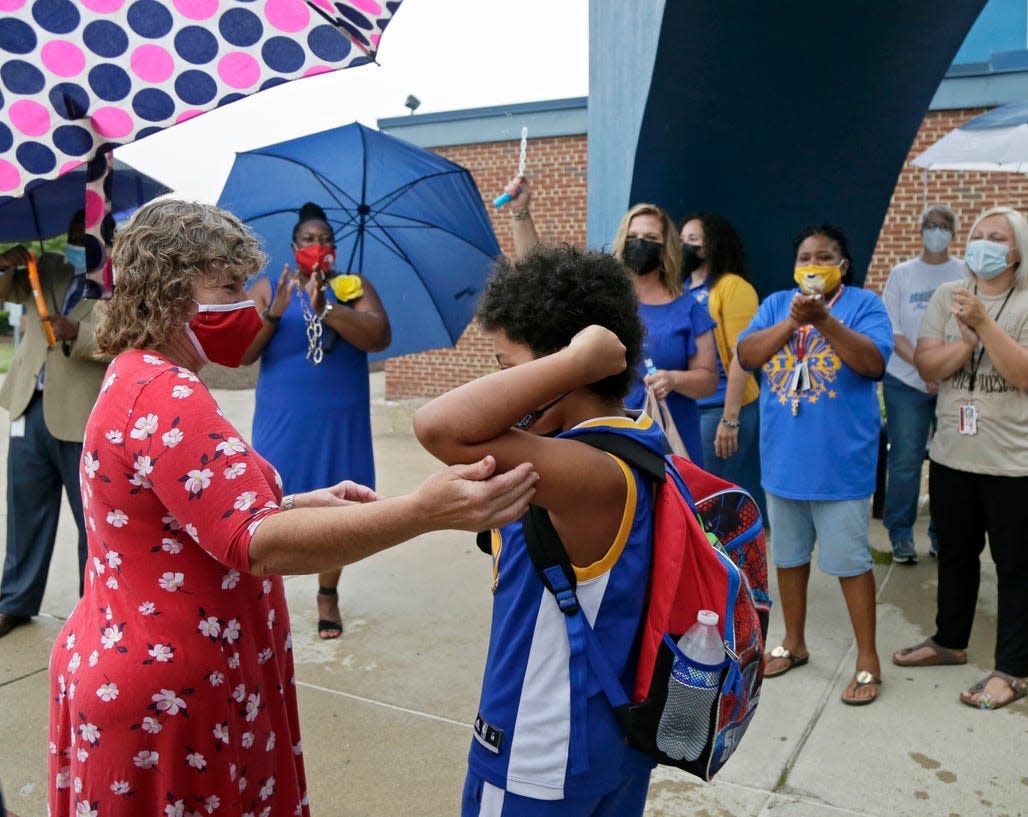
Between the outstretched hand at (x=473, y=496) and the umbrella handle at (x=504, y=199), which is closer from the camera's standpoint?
the outstretched hand at (x=473, y=496)

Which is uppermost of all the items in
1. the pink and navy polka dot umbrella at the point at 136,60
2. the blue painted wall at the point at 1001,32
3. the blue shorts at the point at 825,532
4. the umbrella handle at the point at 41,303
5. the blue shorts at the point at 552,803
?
the blue painted wall at the point at 1001,32

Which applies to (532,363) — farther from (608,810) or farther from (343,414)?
(343,414)

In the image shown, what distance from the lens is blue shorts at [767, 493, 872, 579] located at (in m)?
3.55

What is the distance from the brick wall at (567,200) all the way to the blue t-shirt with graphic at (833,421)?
224 inches

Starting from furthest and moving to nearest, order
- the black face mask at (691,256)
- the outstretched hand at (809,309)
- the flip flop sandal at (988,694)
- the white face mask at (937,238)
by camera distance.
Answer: the white face mask at (937,238), the black face mask at (691,256), the flip flop sandal at (988,694), the outstretched hand at (809,309)

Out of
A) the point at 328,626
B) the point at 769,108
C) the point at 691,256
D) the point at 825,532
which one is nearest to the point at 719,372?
the point at 691,256

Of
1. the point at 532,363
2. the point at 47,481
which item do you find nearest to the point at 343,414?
the point at 47,481

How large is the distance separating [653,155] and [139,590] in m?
4.06

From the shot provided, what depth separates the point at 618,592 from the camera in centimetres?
159

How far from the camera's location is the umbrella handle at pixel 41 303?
4.11 metres

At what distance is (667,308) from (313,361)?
5.37 ft

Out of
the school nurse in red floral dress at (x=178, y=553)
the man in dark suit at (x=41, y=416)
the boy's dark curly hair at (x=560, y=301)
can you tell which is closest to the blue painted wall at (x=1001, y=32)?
the man in dark suit at (x=41, y=416)

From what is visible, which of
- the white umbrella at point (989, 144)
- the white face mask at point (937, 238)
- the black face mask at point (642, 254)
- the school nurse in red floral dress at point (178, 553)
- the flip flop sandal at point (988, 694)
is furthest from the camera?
the white face mask at point (937, 238)

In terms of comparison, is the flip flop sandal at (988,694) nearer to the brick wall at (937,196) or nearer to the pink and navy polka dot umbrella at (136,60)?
the pink and navy polka dot umbrella at (136,60)
